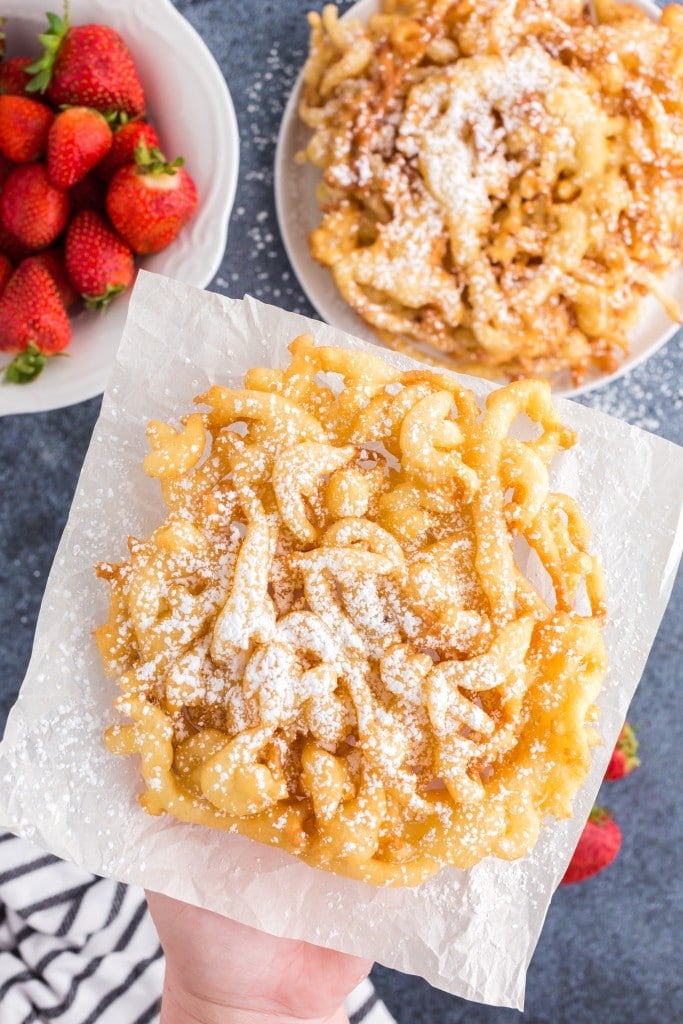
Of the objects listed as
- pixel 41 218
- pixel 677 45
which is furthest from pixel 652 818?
pixel 41 218

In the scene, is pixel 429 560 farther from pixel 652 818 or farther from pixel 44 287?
pixel 652 818

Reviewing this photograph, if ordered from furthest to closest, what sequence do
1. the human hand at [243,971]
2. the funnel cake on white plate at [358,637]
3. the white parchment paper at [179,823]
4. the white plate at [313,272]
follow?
the white plate at [313,272] → the human hand at [243,971] → the white parchment paper at [179,823] → the funnel cake on white plate at [358,637]

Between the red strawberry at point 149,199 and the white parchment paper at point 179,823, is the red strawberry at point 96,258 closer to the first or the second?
the red strawberry at point 149,199

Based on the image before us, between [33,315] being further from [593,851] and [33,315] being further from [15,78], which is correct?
[593,851]

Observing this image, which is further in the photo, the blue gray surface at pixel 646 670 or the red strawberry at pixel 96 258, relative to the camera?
the blue gray surface at pixel 646 670

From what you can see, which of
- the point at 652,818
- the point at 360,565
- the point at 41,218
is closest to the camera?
the point at 360,565

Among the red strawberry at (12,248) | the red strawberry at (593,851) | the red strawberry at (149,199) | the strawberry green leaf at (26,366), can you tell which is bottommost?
the red strawberry at (593,851)

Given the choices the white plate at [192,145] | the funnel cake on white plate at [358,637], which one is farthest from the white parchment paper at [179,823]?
the white plate at [192,145]

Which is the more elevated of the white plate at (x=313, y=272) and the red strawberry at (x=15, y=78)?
the red strawberry at (x=15, y=78)
